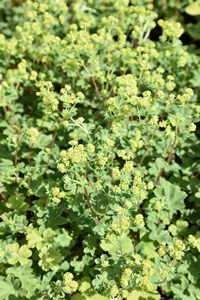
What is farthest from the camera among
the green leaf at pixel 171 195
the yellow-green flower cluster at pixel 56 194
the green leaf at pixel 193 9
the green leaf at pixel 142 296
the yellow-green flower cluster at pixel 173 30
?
the green leaf at pixel 193 9

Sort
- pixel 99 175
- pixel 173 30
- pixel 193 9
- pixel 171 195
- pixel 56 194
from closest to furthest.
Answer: pixel 56 194 → pixel 99 175 → pixel 171 195 → pixel 173 30 → pixel 193 9

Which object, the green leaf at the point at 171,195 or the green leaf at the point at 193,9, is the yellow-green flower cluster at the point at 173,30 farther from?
the green leaf at the point at 171,195

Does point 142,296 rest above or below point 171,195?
below

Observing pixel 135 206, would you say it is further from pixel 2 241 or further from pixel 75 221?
pixel 2 241

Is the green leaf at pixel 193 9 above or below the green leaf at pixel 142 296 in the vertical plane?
above

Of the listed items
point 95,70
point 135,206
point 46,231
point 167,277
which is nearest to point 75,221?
point 46,231

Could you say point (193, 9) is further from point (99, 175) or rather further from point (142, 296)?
point (142, 296)

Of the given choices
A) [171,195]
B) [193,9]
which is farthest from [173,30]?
[171,195]

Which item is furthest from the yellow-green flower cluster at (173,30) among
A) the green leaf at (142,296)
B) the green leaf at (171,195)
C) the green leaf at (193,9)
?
the green leaf at (142,296)
